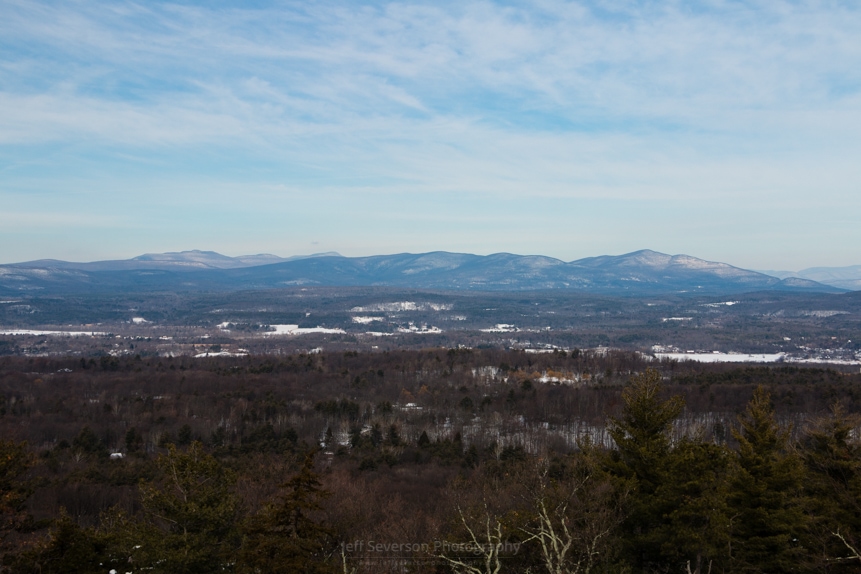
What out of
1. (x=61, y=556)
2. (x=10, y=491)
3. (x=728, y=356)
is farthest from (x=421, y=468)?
(x=728, y=356)

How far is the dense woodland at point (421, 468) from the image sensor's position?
18.3 metres

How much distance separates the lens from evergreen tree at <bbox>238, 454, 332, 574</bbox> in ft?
51.1

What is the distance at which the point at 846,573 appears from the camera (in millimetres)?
18250

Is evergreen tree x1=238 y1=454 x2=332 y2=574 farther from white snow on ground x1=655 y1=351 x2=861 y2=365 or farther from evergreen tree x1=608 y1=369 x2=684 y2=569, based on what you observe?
white snow on ground x1=655 y1=351 x2=861 y2=365

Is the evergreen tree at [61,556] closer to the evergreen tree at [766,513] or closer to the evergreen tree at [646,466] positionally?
the evergreen tree at [646,466]

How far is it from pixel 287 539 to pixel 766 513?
16041mm

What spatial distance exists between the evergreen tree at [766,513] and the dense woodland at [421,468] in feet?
0.25

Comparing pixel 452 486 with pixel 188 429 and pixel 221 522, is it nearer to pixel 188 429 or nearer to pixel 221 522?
pixel 221 522

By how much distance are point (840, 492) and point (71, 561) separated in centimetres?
2591

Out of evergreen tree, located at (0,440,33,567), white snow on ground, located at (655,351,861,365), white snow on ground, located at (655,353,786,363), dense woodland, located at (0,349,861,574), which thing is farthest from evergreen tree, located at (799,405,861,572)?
white snow on ground, located at (655,353,786,363)

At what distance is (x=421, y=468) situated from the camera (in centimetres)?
5644

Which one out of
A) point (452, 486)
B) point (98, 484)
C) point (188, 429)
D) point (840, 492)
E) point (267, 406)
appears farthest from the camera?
point (267, 406)

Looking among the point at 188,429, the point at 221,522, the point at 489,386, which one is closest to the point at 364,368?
the point at 489,386

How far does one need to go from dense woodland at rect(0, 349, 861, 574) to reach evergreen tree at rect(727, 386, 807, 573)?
76 millimetres
